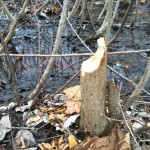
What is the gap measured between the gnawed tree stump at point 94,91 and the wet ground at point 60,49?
685 millimetres

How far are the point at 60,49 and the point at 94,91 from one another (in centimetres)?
264

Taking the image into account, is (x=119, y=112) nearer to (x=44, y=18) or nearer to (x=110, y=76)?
(x=110, y=76)

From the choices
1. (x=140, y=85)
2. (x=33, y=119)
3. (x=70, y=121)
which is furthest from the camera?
(x=33, y=119)

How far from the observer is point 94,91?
2.16m

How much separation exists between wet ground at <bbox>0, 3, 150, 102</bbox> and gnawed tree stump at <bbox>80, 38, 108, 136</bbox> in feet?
2.25

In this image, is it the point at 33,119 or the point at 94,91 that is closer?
the point at 94,91

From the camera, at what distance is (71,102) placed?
8.91 ft

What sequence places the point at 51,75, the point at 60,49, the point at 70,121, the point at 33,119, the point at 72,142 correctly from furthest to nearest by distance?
the point at 60,49 → the point at 51,75 → the point at 33,119 → the point at 70,121 → the point at 72,142

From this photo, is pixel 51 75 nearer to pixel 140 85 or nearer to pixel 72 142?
pixel 72 142

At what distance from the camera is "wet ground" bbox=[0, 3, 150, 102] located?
370 centimetres

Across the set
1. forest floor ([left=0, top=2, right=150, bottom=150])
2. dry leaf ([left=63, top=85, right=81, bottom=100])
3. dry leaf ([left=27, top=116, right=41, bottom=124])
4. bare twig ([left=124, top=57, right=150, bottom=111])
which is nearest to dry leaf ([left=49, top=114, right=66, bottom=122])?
forest floor ([left=0, top=2, right=150, bottom=150])

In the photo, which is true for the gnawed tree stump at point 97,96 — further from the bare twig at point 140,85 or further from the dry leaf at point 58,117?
the dry leaf at point 58,117

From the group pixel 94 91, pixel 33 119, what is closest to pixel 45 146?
pixel 33 119

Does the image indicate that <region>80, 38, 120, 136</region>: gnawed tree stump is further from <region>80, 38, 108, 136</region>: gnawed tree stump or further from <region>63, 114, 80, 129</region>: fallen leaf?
<region>63, 114, 80, 129</region>: fallen leaf
